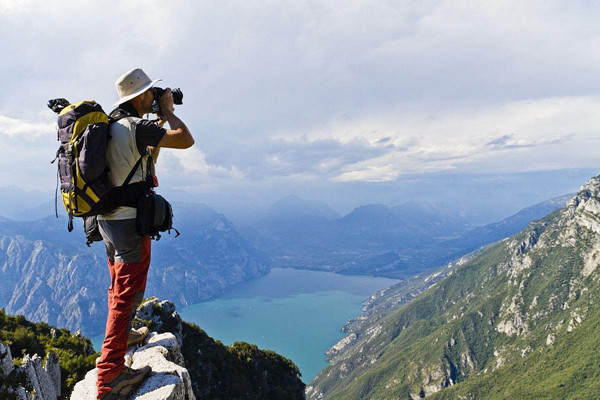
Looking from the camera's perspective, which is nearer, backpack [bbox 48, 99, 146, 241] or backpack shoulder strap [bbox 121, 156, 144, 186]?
backpack [bbox 48, 99, 146, 241]

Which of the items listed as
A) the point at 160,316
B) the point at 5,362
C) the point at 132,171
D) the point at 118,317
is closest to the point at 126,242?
the point at 132,171

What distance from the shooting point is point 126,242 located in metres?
5.36

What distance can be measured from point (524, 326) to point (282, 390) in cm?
21747

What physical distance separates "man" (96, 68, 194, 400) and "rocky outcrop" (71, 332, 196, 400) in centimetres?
36

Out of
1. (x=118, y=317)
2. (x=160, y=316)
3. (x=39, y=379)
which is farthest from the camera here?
(x=160, y=316)

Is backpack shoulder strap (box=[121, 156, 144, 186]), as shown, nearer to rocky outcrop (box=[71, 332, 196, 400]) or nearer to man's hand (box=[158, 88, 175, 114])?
man's hand (box=[158, 88, 175, 114])

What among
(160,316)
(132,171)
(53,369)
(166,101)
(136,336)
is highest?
(166,101)

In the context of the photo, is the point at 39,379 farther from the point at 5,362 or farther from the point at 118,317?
the point at 118,317

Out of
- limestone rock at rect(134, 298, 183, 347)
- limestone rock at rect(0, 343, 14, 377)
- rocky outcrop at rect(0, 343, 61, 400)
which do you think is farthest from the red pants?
limestone rock at rect(134, 298, 183, 347)

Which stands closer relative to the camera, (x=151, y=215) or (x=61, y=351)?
(x=151, y=215)

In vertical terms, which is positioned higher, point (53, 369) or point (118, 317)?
point (118, 317)

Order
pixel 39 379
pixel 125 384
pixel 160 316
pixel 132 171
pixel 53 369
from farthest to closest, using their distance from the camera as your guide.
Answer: pixel 160 316
pixel 53 369
pixel 39 379
pixel 125 384
pixel 132 171

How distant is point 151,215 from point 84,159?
132 cm

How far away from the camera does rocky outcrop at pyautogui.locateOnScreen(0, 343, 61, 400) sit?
7.20 meters
